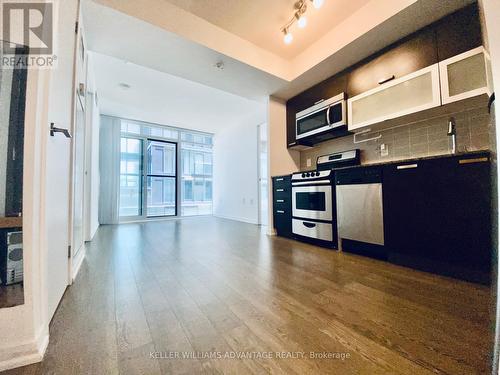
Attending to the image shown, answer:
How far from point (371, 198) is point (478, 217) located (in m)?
0.71

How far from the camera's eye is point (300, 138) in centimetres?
300

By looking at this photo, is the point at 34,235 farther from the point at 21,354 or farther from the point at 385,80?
the point at 385,80

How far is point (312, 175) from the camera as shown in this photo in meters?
2.56

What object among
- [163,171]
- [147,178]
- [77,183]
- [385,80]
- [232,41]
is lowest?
[77,183]

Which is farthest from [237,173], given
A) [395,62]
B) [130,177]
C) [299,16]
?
[395,62]

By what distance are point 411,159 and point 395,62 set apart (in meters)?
1.09

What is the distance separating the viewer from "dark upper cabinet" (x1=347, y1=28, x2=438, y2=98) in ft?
5.95

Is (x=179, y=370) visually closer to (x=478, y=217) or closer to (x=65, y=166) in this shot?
(x=65, y=166)

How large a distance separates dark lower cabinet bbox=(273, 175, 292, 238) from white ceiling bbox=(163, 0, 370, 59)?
68.7 inches

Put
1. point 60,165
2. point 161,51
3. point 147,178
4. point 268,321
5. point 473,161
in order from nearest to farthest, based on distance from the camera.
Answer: point 268,321 → point 60,165 → point 473,161 → point 161,51 → point 147,178

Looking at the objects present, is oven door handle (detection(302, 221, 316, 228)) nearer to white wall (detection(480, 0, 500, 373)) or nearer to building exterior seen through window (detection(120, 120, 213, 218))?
white wall (detection(480, 0, 500, 373))

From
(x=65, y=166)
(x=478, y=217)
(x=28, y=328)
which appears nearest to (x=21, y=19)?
(x=65, y=166)

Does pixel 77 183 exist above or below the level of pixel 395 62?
below

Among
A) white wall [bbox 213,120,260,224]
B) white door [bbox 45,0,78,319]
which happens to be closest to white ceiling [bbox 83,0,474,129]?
white door [bbox 45,0,78,319]
